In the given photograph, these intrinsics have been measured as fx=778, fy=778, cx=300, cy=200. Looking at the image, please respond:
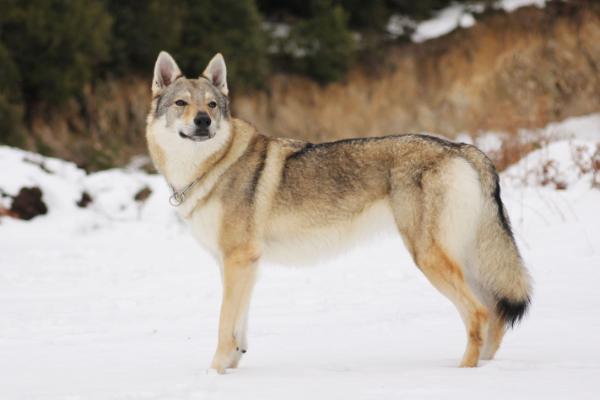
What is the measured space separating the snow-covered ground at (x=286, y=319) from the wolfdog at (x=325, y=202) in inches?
11.1

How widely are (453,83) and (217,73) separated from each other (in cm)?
2234

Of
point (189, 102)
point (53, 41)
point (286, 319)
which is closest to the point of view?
point (189, 102)

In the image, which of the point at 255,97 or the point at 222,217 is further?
the point at 255,97

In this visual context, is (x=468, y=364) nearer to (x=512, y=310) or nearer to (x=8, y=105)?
(x=512, y=310)

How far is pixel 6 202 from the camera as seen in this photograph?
10609 mm

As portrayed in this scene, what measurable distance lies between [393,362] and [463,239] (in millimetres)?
824

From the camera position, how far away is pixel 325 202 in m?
4.86

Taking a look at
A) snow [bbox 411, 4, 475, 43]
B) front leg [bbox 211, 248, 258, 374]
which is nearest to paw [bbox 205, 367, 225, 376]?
front leg [bbox 211, 248, 258, 374]

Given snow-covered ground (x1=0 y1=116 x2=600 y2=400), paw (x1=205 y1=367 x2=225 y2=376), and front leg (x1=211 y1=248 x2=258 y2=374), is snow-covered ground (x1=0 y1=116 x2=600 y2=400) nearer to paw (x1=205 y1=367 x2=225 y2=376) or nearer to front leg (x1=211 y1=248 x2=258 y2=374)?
paw (x1=205 y1=367 x2=225 y2=376)

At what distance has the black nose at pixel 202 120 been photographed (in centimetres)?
482

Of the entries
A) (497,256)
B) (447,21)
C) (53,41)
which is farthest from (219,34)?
(497,256)

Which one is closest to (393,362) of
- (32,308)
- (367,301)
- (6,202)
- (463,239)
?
(463,239)

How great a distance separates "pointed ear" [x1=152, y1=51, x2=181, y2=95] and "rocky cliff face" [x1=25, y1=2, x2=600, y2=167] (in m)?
17.1

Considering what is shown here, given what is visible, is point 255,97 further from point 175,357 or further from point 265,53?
point 175,357
